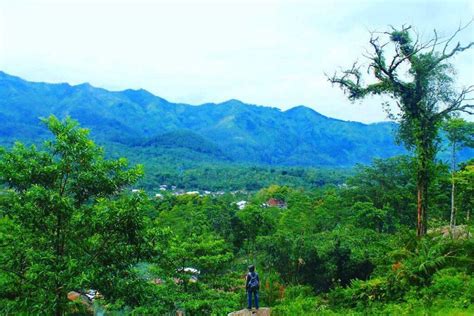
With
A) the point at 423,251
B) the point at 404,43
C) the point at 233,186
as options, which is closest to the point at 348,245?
the point at 423,251

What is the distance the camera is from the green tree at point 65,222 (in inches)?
353

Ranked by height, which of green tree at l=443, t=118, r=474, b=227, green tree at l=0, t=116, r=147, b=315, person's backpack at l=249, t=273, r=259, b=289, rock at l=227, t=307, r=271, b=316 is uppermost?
green tree at l=443, t=118, r=474, b=227

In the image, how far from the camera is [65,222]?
9586mm

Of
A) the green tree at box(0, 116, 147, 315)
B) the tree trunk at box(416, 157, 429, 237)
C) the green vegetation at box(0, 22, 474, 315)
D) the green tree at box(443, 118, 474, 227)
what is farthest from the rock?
the green tree at box(443, 118, 474, 227)

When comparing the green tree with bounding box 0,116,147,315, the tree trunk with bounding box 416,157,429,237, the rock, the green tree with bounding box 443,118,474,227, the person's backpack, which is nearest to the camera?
the green tree with bounding box 0,116,147,315

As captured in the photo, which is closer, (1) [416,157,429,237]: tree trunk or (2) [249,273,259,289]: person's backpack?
(2) [249,273,259,289]: person's backpack

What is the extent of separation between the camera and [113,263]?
9.89m

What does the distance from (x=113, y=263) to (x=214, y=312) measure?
269 inches

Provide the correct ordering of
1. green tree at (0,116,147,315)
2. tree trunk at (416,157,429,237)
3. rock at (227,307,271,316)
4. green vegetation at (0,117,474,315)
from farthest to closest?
tree trunk at (416,157,429,237) < rock at (227,307,271,316) < green vegetation at (0,117,474,315) < green tree at (0,116,147,315)

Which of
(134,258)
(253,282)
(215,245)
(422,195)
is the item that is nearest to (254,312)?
(253,282)

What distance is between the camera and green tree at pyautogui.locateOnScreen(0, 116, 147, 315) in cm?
897

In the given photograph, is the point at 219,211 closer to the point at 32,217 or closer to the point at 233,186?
the point at 32,217

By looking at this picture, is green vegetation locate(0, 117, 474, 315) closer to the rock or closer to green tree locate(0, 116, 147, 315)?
green tree locate(0, 116, 147, 315)

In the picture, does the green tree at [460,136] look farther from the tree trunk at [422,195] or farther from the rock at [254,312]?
the rock at [254,312]
